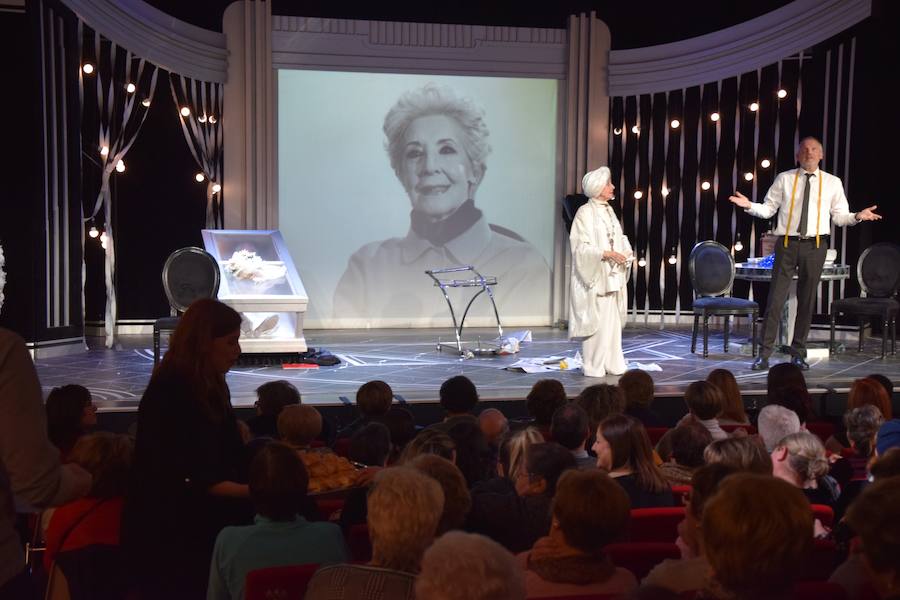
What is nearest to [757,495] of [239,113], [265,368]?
[265,368]

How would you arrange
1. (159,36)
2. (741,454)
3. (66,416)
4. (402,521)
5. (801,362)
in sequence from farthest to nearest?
(159,36)
(801,362)
(66,416)
(741,454)
(402,521)

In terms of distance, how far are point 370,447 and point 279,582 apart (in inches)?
50.9

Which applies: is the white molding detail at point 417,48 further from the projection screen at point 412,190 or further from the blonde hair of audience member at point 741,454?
the blonde hair of audience member at point 741,454

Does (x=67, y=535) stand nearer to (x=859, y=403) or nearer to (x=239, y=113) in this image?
(x=859, y=403)

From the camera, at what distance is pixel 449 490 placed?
2.34m

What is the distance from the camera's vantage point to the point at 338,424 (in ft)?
19.5

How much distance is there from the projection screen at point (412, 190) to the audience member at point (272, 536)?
918 centimetres

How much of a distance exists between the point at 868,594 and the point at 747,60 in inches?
383

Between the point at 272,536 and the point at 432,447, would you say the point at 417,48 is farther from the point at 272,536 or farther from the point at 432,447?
the point at 272,536

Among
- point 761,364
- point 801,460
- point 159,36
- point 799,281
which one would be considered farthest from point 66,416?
point 159,36

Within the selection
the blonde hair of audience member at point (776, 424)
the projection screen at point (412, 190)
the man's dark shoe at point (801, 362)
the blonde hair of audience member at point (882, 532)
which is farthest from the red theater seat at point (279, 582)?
the projection screen at point (412, 190)

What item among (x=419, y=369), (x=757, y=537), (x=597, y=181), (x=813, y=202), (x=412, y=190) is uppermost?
(x=412, y=190)

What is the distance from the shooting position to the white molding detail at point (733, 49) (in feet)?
32.4

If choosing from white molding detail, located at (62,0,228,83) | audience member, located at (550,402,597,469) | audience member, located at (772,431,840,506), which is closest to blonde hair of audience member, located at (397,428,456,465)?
audience member, located at (550,402,597,469)
